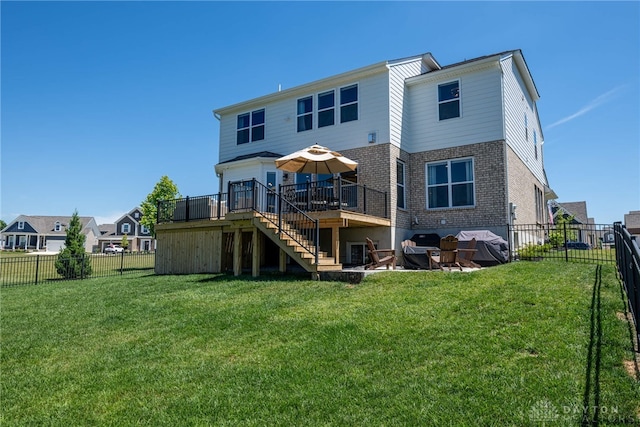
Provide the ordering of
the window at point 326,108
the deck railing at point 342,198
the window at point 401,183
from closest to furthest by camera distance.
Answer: the deck railing at point 342,198 → the window at point 401,183 → the window at point 326,108

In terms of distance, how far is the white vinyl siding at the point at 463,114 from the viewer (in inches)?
509

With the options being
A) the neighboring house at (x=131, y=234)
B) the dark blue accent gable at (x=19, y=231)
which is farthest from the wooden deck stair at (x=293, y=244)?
the dark blue accent gable at (x=19, y=231)

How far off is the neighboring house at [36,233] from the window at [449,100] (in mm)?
64204

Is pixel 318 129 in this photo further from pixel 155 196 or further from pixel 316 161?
pixel 155 196

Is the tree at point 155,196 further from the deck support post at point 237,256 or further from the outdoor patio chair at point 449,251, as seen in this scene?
the outdoor patio chair at point 449,251

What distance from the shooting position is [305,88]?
1570 cm

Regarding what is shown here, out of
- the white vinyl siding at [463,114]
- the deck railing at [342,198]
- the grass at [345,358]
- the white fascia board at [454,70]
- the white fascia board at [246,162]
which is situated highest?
the white fascia board at [454,70]

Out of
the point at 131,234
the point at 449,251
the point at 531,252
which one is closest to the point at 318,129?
the point at 449,251

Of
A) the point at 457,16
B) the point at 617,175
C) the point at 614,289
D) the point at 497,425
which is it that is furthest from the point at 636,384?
the point at 617,175

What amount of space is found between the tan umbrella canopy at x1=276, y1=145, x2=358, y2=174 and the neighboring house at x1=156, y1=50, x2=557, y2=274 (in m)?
0.74

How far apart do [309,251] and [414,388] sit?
703 cm

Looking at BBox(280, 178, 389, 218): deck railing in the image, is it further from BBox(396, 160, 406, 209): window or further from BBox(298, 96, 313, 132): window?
BBox(298, 96, 313, 132): window

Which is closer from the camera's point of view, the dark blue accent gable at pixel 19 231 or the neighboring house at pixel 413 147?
the neighboring house at pixel 413 147

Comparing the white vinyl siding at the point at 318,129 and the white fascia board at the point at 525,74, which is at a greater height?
the white fascia board at the point at 525,74
